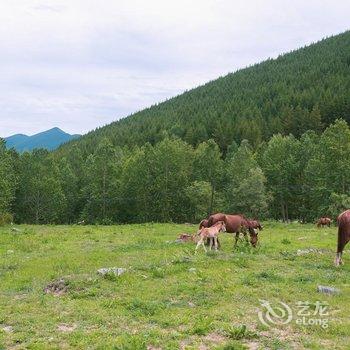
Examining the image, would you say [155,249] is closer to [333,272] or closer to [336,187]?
[333,272]

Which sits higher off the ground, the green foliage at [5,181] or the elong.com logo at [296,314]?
the green foliage at [5,181]

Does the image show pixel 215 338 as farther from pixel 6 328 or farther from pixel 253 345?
pixel 6 328

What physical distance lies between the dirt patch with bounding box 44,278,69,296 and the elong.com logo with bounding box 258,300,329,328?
6.97m

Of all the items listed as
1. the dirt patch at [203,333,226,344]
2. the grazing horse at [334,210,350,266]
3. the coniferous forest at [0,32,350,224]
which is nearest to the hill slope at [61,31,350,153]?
the coniferous forest at [0,32,350,224]

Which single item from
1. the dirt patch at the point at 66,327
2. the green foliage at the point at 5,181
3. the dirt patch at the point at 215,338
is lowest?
the dirt patch at the point at 215,338

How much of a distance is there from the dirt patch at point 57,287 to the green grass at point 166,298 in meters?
0.09

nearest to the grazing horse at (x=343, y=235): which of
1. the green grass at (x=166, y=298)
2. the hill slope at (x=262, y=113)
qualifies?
the green grass at (x=166, y=298)

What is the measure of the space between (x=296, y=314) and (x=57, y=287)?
27.8ft

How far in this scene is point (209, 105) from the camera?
612ft

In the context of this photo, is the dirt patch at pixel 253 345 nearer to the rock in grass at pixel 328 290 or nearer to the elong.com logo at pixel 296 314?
the elong.com logo at pixel 296 314

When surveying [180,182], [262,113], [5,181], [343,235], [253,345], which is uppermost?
[262,113]

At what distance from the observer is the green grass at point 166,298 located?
38.4 ft

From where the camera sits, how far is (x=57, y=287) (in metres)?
16.9

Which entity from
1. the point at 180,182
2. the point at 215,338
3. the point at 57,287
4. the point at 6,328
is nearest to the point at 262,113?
the point at 180,182
